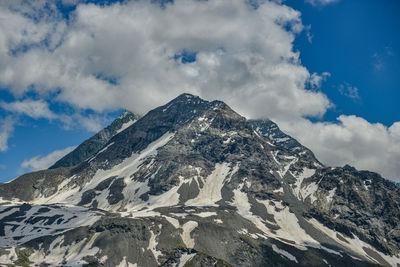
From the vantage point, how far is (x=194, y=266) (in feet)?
422

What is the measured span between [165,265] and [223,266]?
2500 centimetres

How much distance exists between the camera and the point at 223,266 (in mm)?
129750

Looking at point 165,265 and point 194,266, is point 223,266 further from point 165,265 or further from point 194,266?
point 165,265

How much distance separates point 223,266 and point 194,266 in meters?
10.1

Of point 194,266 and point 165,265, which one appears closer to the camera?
point 194,266

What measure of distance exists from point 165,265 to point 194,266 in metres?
18.2

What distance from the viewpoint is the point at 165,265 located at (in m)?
142

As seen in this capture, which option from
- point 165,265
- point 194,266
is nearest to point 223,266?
point 194,266

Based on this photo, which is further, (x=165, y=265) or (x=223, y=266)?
(x=165, y=265)
